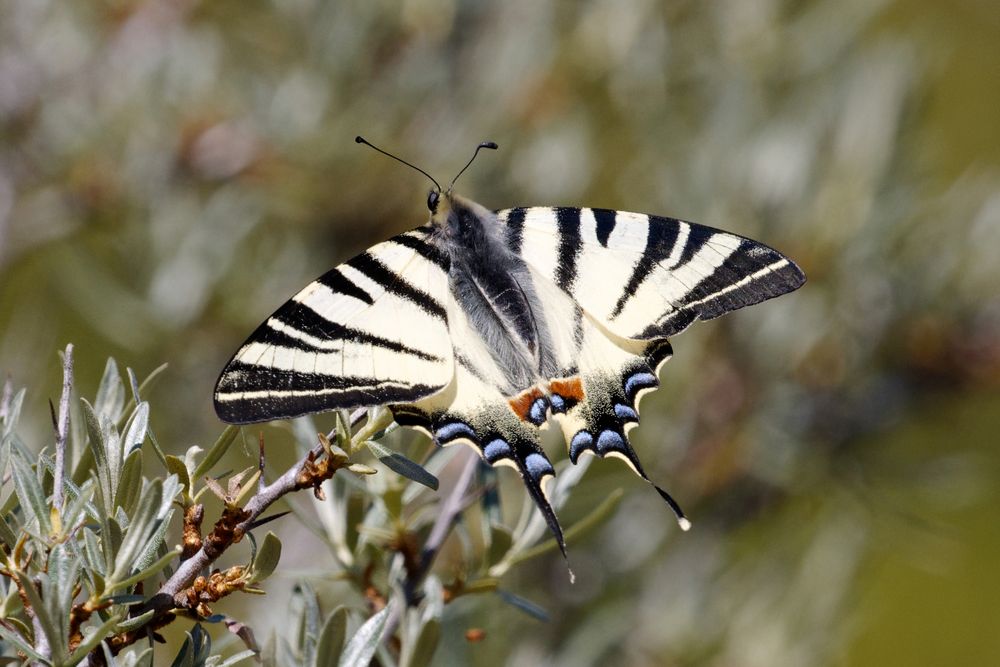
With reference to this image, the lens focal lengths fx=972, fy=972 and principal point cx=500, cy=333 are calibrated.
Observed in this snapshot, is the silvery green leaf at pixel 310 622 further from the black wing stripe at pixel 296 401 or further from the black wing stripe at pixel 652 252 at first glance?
the black wing stripe at pixel 652 252

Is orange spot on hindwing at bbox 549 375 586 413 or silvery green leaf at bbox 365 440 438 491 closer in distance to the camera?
silvery green leaf at bbox 365 440 438 491

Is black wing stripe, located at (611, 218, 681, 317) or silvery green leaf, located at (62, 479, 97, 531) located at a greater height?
black wing stripe, located at (611, 218, 681, 317)

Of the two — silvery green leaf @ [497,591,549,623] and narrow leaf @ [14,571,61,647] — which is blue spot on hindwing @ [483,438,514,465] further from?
narrow leaf @ [14,571,61,647]

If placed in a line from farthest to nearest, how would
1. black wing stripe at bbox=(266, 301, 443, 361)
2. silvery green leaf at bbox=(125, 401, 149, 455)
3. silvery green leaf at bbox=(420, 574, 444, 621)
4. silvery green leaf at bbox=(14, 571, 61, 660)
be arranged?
black wing stripe at bbox=(266, 301, 443, 361) → silvery green leaf at bbox=(420, 574, 444, 621) → silvery green leaf at bbox=(125, 401, 149, 455) → silvery green leaf at bbox=(14, 571, 61, 660)

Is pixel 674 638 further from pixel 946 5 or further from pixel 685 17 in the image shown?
pixel 946 5

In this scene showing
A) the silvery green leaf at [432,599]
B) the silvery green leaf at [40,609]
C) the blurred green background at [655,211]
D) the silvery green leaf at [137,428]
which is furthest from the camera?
the blurred green background at [655,211]

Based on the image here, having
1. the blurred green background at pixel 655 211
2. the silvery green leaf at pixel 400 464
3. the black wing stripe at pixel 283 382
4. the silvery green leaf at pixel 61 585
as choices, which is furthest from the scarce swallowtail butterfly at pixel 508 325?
the blurred green background at pixel 655 211

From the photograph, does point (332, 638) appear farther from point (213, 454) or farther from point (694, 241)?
point (694, 241)

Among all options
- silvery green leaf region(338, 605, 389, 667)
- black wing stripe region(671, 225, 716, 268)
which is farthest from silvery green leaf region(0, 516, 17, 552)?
black wing stripe region(671, 225, 716, 268)

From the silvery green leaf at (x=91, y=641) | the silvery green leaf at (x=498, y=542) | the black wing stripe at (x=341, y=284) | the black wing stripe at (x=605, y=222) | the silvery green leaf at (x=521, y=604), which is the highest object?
the black wing stripe at (x=605, y=222)
